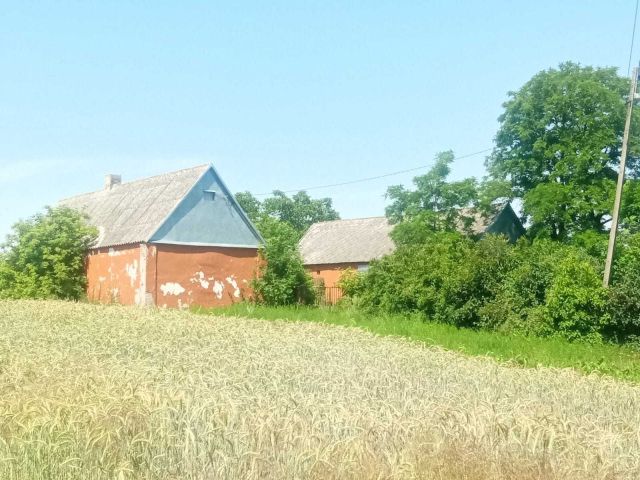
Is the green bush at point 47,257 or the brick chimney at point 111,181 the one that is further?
the brick chimney at point 111,181

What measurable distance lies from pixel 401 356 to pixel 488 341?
28.7 ft

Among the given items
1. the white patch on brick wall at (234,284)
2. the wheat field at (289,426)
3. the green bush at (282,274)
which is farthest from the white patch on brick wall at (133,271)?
the wheat field at (289,426)

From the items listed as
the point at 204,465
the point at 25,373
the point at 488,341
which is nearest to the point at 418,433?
the point at 204,465

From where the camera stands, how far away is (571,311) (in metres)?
22.3

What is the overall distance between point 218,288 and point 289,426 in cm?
2954

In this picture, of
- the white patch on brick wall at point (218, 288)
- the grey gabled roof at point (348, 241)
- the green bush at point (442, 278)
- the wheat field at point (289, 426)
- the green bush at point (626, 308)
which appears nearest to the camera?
the wheat field at point (289, 426)

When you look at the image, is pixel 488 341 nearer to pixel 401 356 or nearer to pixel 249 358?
pixel 401 356

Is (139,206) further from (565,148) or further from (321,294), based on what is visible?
(565,148)

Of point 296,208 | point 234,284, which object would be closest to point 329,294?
point 234,284

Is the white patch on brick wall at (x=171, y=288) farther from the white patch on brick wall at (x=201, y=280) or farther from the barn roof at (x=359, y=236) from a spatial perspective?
the barn roof at (x=359, y=236)

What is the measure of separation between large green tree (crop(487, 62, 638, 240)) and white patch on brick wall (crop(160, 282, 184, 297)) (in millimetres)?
17031

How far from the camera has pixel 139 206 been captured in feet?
121

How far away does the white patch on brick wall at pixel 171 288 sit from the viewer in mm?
32500

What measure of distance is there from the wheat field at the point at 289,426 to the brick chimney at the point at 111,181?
1410 inches
